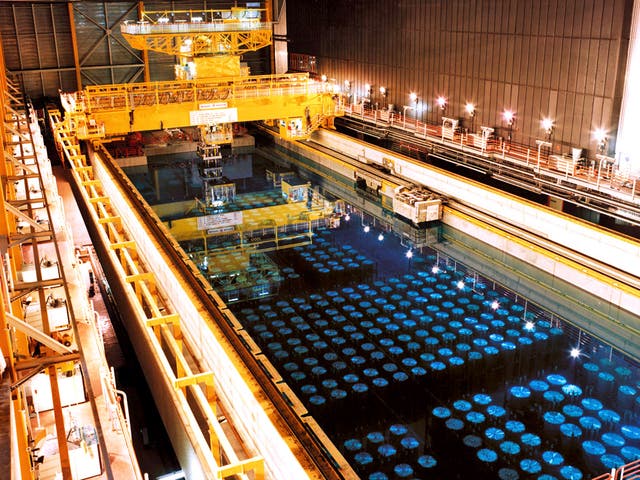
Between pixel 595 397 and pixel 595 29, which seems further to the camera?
pixel 595 29

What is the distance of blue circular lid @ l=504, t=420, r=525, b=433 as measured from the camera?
10219 mm

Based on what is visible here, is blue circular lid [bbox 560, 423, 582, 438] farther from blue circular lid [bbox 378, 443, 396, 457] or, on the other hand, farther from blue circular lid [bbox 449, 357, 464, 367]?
blue circular lid [bbox 378, 443, 396, 457]

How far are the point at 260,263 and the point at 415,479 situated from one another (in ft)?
29.7

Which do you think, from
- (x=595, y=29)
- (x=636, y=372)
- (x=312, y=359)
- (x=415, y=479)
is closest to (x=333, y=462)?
(x=415, y=479)

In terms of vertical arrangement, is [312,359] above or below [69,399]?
below

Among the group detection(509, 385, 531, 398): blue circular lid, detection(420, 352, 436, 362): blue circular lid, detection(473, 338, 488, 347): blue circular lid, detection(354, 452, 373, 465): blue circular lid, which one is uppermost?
detection(473, 338, 488, 347): blue circular lid

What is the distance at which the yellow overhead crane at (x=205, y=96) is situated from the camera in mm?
24766

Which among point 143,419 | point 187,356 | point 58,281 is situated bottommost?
point 143,419

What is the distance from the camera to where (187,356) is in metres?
11.3

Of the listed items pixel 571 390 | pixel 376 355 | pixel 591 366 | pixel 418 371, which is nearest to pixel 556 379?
pixel 571 390

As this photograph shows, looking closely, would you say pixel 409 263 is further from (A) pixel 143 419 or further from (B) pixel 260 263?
(A) pixel 143 419

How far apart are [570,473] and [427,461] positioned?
2070 mm

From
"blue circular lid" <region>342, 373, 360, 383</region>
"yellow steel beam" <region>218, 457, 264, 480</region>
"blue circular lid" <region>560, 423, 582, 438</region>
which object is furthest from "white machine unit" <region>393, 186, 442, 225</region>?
"yellow steel beam" <region>218, 457, 264, 480</region>

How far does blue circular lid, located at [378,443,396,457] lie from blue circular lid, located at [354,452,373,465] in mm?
198
